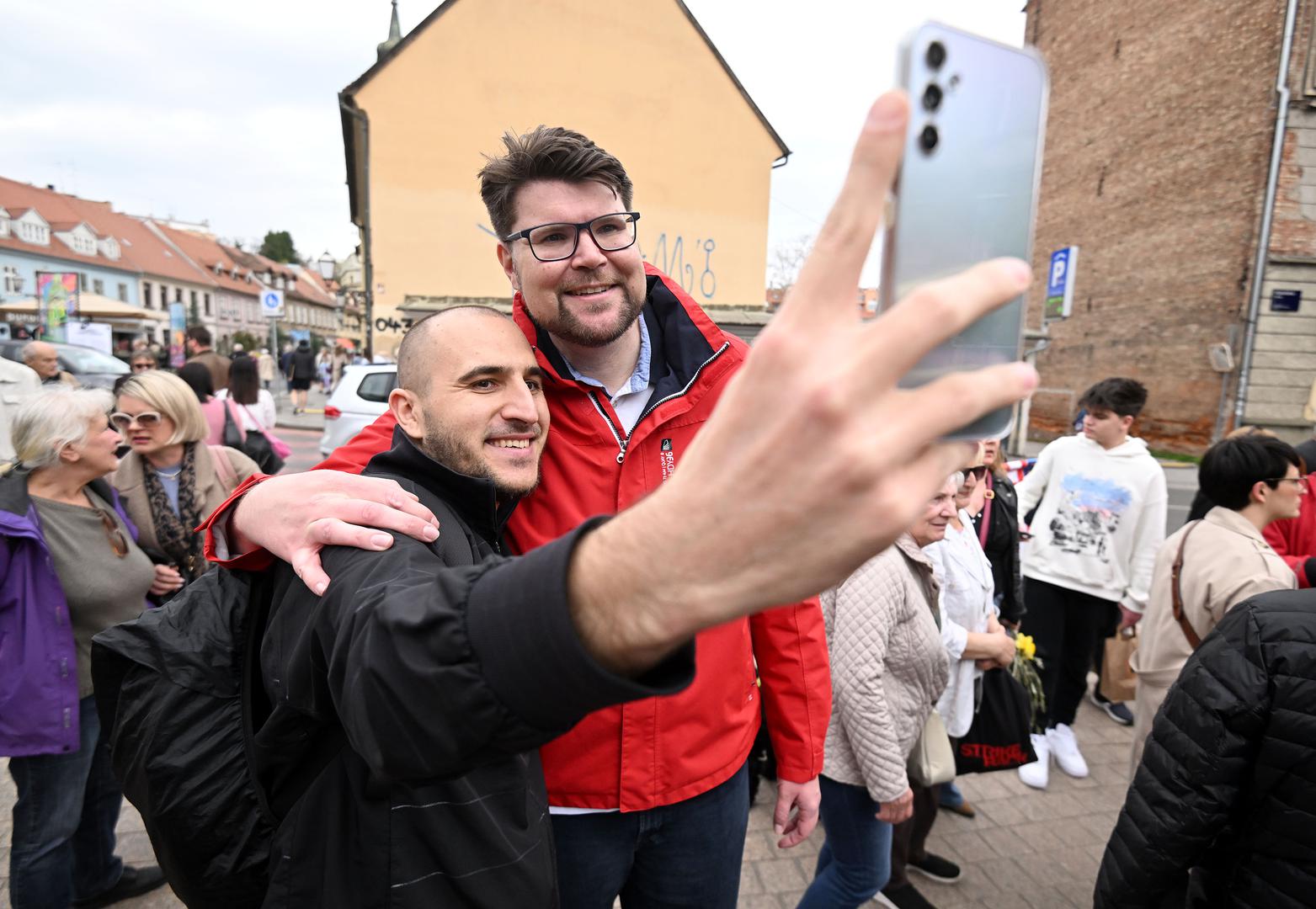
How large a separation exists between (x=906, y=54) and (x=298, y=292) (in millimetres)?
77418

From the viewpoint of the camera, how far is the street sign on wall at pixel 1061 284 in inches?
A: 466

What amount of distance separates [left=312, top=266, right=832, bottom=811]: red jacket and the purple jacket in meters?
1.65

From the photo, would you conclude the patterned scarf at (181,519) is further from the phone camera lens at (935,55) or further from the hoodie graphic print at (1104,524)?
the hoodie graphic print at (1104,524)

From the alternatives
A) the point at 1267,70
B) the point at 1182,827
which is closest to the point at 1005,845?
the point at 1182,827

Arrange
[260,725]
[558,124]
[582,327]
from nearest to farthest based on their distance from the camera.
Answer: [260,725] → [582,327] → [558,124]

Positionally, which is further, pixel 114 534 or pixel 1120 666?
pixel 1120 666

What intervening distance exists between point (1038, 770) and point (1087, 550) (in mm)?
1334

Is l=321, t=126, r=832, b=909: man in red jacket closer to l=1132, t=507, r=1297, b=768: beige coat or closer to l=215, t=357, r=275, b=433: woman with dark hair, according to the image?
l=1132, t=507, r=1297, b=768: beige coat

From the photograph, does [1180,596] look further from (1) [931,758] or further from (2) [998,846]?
(2) [998,846]

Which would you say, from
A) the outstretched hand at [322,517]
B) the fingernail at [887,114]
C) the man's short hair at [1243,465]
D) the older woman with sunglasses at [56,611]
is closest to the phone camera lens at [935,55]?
the fingernail at [887,114]

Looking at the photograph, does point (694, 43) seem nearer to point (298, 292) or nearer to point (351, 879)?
point (351, 879)

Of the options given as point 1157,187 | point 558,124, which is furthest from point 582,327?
point 1157,187

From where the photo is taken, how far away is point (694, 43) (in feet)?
54.2

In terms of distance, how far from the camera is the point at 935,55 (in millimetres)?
660
